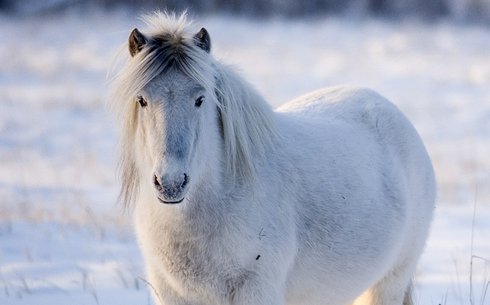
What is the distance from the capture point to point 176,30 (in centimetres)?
356

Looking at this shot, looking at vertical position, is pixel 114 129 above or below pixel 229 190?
below

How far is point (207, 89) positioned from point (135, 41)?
39cm

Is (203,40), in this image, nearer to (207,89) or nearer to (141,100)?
(207,89)

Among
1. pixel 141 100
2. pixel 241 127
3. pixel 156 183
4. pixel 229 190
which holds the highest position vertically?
pixel 141 100

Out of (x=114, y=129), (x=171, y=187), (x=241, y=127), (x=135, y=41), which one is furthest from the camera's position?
(x=114, y=129)

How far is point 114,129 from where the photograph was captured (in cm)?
1390

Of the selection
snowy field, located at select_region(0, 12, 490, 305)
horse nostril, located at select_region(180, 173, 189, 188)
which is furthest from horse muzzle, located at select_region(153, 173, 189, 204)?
snowy field, located at select_region(0, 12, 490, 305)

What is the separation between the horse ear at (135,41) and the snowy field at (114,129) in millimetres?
573

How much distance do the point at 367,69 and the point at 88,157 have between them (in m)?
9.18

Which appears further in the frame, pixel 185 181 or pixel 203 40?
pixel 203 40

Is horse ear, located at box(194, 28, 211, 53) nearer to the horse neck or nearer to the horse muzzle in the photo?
the horse neck

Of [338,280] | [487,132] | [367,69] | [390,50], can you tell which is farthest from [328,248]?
[390,50]

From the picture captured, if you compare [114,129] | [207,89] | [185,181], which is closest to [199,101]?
[207,89]

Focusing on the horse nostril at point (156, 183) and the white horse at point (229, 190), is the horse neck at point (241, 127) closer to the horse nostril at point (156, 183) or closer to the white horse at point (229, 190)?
the white horse at point (229, 190)
